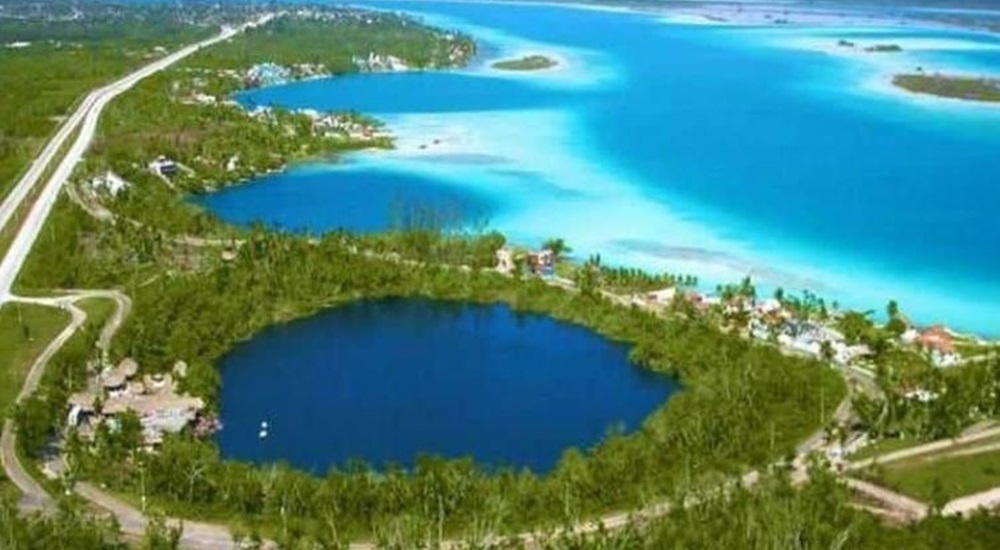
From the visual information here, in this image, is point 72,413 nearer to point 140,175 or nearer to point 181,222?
point 181,222

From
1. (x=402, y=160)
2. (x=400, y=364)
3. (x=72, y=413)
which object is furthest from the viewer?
(x=402, y=160)

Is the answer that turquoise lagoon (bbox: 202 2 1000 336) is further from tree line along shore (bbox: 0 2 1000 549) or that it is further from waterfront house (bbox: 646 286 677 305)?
waterfront house (bbox: 646 286 677 305)

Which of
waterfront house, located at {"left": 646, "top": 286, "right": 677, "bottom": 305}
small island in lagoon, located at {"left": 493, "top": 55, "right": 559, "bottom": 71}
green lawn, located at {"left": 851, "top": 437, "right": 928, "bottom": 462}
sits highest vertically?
green lawn, located at {"left": 851, "top": 437, "right": 928, "bottom": 462}

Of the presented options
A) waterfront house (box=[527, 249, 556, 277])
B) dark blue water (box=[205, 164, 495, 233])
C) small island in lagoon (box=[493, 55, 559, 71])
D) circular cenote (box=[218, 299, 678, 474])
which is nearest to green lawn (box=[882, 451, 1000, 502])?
circular cenote (box=[218, 299, 678, 474])

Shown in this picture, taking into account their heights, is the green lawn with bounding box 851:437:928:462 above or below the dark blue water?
above

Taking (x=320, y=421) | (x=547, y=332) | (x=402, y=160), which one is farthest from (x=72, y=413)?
(x=402, y=160)

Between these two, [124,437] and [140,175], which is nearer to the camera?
[124,437]

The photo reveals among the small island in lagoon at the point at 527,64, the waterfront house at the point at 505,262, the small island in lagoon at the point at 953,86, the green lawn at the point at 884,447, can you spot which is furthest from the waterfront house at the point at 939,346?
the small island in lagoon at the point at 527,64
